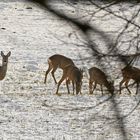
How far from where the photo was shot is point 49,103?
385cm

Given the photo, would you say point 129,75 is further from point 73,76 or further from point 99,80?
point 73,76

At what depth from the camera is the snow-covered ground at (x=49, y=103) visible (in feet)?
11.4

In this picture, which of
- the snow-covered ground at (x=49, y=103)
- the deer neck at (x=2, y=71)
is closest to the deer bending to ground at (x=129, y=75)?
the snow-covered ground at (x=49, y=103)

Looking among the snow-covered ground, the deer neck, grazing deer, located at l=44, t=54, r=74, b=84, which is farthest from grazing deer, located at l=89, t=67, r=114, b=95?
the deer neck

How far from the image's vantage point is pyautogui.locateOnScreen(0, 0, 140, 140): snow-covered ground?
3461 mm

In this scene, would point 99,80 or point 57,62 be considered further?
point 57,62

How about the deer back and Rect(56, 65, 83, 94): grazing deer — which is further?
the deer back

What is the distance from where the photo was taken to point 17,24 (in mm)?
5762

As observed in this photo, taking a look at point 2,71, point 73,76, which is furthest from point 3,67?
point 73,76

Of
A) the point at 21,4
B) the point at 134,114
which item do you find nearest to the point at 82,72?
the point at 134,114

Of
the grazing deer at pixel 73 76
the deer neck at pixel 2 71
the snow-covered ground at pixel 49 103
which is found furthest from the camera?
the deer neck at pixel 2 71

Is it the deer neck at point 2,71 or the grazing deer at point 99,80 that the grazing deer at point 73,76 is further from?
the deer neck at point 2,71

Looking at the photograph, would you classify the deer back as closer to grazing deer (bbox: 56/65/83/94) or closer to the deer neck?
grazing deer (bbox: 56/65/83/94)

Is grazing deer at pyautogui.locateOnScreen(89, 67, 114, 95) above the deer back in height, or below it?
below
